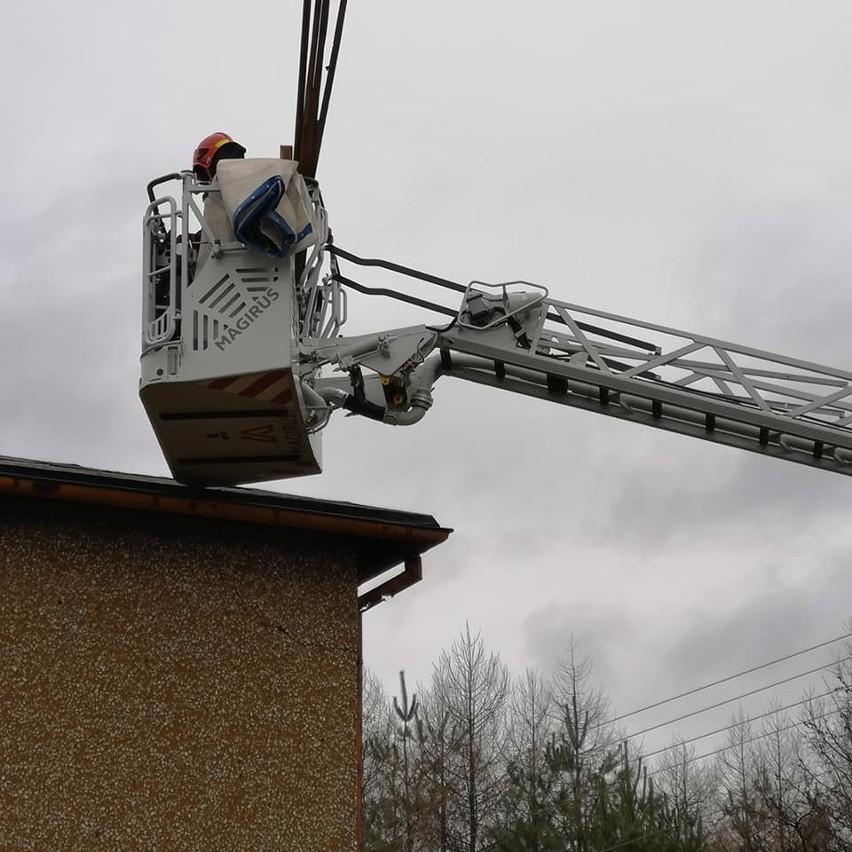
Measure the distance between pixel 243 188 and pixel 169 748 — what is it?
373 centimetres

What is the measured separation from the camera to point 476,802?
31.6 metres

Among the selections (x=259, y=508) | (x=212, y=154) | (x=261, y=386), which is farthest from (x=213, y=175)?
(x=259, y=508)

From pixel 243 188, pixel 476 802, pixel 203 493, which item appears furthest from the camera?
pixel 476 802

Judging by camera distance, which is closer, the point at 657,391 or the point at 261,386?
the point at 261,386

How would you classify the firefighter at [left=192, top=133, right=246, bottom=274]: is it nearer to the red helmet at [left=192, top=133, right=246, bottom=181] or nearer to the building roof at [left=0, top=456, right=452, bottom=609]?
the red helmet at [left=192, top=133, right=246, bottom=181]

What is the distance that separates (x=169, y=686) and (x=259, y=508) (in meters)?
1.35

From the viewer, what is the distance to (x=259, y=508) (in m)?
9.22

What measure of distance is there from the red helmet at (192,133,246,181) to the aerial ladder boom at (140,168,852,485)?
0.30m

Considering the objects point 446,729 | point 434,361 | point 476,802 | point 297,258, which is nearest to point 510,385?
point 434,361

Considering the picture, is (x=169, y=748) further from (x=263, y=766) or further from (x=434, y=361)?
A: (x=434, y=361)

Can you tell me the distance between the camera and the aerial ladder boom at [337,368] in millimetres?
8195

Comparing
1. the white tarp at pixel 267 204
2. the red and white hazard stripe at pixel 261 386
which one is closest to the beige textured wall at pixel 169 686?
the red and white hazard stripe at pixel 261 386

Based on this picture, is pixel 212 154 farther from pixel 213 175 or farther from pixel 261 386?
pixel 261 386

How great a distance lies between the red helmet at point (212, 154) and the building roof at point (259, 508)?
213cm
